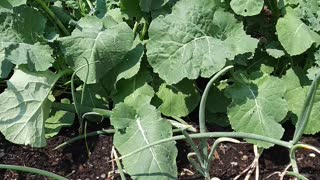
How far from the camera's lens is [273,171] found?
2684 millimetres

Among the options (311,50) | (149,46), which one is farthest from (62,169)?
(311,50)

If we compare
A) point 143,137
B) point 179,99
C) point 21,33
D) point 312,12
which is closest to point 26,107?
point 21,33

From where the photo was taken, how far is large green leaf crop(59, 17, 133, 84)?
2.88 m

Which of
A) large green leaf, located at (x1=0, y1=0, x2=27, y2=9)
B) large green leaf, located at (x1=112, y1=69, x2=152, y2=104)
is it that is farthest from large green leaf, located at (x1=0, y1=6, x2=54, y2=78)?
large green leaf, located at (x1=112, y1=69, x2=152, y2=104)

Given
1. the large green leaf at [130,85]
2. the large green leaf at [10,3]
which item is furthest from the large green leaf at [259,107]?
the large green leaf at [10,3]

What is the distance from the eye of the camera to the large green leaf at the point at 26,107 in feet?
9.11

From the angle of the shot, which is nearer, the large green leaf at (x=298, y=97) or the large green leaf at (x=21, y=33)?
the large green leaf at (x=298, y=97)

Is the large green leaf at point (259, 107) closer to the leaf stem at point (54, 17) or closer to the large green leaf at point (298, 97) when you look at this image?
the large green leaf at point (298, 97)

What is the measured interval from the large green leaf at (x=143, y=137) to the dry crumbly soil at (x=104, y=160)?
0.14 metres

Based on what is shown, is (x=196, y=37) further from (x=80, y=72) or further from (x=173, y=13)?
(x=80, y=72)

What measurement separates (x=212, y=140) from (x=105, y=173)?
0.50 meters

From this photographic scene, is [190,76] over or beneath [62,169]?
over

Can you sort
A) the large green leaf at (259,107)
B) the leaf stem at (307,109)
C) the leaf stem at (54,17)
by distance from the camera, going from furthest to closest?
1. the leaf stem at (54,17)
2. the large green leaf at (259,107)
3. the leaf stem at (307,109)

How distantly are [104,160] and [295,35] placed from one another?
99cm
